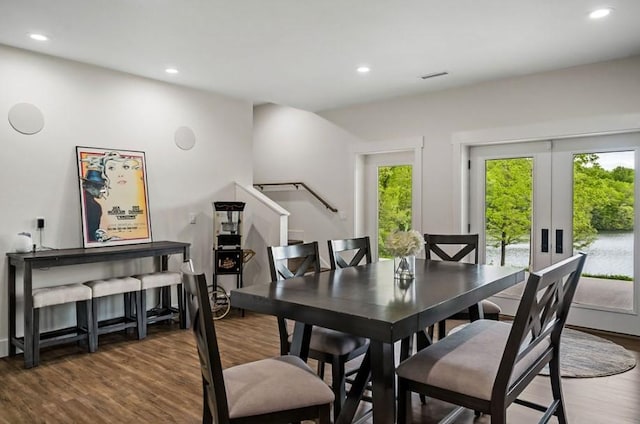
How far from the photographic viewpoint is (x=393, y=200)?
6.05 meters

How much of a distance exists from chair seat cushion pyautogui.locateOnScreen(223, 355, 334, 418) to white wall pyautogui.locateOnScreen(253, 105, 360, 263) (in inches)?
172

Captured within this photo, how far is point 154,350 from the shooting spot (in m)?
3.98

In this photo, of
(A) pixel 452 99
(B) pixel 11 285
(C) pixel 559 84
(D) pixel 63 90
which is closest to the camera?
(B) pixel 11 285

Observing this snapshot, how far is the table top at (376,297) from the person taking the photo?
5.98 ft

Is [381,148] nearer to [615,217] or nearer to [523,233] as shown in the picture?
[523,233]

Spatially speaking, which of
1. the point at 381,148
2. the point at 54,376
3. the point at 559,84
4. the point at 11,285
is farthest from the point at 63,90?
the point at 559,84

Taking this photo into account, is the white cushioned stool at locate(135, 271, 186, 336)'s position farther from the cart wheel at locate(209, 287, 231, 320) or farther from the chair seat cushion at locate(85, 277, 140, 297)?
the cart wheel at locate(209, 287, 231, 320)

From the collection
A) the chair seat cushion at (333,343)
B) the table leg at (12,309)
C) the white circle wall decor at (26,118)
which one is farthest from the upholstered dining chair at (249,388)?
the white circle wall decor at (26,118)

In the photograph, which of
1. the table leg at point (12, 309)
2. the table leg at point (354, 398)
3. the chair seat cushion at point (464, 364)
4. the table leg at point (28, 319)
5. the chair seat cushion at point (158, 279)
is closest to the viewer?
the chair seat cushion at point (464, 364)

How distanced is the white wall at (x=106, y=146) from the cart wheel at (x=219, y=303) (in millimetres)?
374

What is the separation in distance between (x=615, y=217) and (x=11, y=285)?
18.7 ft

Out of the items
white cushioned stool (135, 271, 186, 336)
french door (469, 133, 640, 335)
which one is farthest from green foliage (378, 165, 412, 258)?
white cushioned stool (135, 271, 186, 336)

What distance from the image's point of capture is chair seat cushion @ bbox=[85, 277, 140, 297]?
3.96m

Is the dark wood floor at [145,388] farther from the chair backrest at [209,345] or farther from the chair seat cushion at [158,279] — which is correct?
the chair backrest at [209,345]
